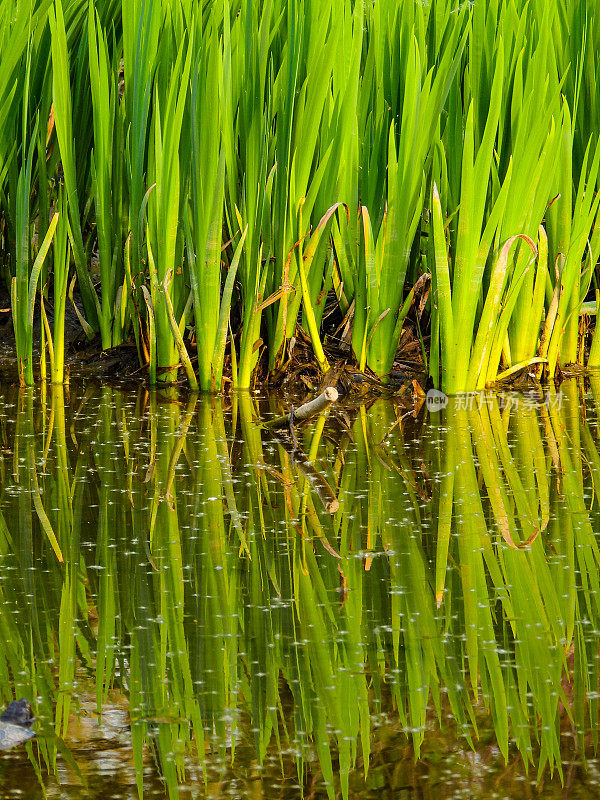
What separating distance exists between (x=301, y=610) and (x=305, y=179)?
136 centimetres

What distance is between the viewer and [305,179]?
249 centimetres

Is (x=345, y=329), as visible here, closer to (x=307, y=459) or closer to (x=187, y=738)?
(x=307, y=459)

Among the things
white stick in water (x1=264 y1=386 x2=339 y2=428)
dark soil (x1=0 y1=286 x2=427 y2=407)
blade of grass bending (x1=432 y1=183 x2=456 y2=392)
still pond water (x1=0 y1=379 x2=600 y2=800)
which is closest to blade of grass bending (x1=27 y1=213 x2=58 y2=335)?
dark soil (x1=0 y1=286 x2=427 y2=407)

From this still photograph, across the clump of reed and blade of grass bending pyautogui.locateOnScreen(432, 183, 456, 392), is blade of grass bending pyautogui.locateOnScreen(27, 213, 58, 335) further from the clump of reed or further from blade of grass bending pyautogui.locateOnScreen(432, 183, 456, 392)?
blade of grass bending pyautogui.locateOnScreen(432, 183, 456, 392)

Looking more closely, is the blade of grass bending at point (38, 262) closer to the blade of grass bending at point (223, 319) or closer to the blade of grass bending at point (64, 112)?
the blade of grass bending at point (64, 112)

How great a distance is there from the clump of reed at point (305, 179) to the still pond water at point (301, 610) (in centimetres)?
40

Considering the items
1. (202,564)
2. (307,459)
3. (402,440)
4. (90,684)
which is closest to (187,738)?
(90,684)

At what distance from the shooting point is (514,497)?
1.83 meters

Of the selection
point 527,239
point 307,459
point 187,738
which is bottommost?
point 187,738

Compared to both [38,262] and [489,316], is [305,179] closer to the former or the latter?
[489,316]

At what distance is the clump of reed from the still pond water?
40cm

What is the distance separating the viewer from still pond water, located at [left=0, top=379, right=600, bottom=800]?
1035 mm

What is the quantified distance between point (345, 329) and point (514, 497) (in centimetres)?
104

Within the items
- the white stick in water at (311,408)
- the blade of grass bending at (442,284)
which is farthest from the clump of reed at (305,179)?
the white stick in water at (311,408)
